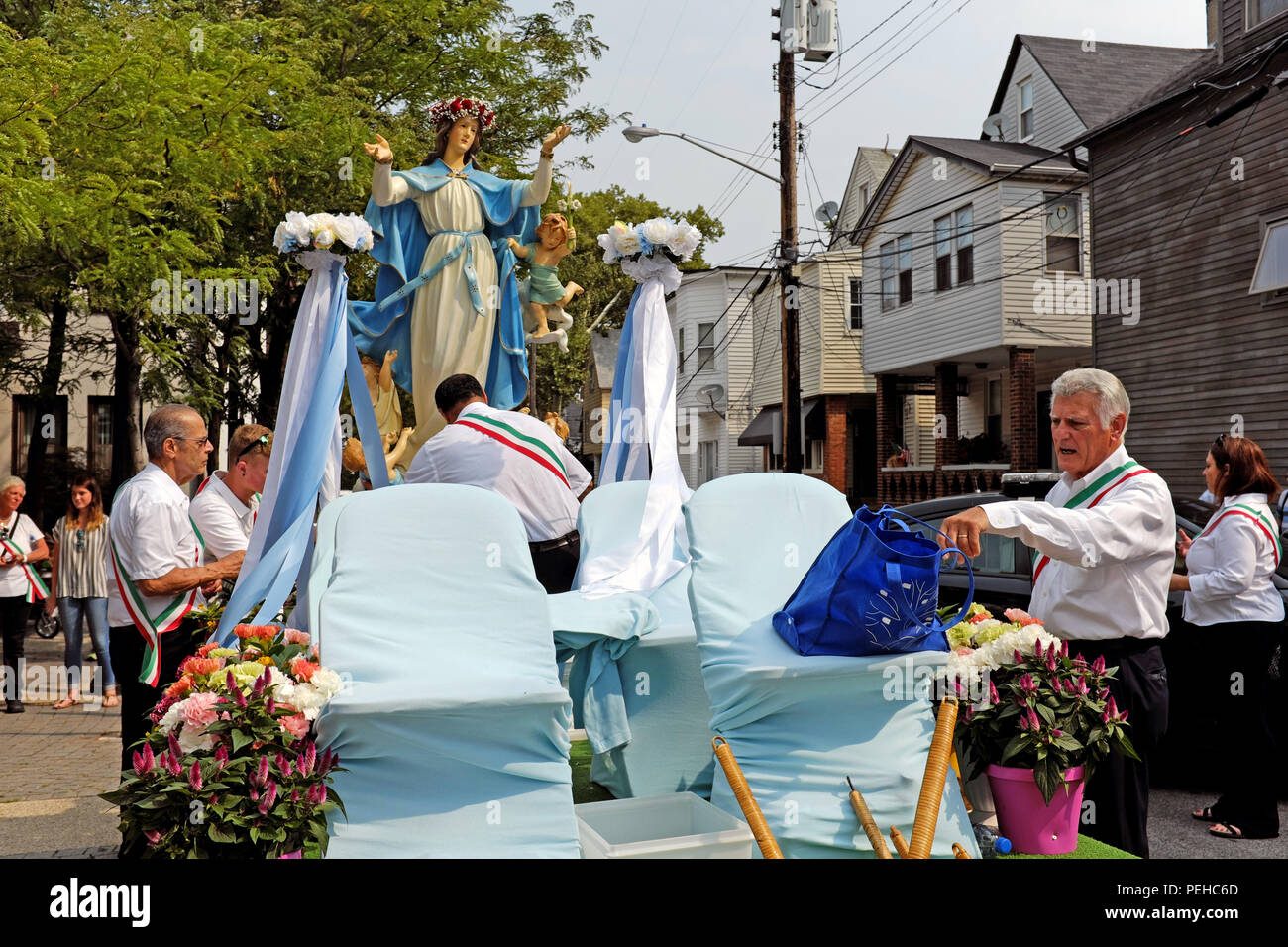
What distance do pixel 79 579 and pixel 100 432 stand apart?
16.4 metres

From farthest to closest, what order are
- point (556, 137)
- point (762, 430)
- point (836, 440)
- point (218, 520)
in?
1. point (762, 430)
2. point (836, 440)
3. point (556, 137)
4. point (218, 520)

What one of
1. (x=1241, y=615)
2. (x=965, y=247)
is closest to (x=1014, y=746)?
(x=1241, y=615)

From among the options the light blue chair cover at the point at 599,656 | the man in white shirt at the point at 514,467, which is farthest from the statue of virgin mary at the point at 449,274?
the light blue chair cover at the point at 599,656

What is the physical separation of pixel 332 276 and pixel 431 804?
348cm

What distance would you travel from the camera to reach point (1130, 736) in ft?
13.6

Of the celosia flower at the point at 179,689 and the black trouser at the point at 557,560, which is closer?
the celosia flower at the point at 179,689

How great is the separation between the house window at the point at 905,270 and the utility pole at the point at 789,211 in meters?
7.99

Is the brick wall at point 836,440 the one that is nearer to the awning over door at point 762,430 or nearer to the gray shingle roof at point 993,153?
the awning over door at point 762,430

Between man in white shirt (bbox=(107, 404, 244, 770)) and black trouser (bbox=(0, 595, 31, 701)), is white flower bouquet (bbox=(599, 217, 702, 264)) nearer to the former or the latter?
man in white shirt (bbox=(107, 404, 244, 770))

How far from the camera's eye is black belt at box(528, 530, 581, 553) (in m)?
5.94

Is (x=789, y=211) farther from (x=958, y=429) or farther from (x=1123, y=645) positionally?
(x=1123, y=645)

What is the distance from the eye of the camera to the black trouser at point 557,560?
5.94m
